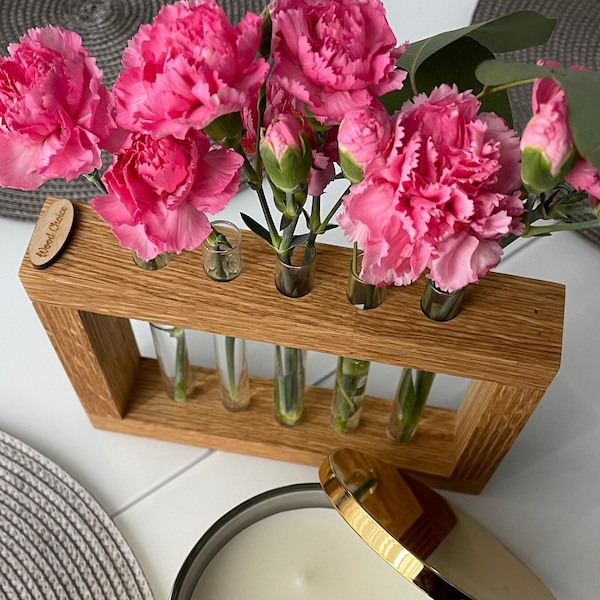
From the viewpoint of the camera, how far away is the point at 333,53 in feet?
0.98

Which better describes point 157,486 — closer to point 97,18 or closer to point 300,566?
point 300,566

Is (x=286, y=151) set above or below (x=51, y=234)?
above

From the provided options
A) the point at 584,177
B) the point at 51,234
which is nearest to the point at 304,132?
the point at 584,177

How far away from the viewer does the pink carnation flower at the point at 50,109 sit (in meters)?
0.33

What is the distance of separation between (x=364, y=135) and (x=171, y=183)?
90 millimetres

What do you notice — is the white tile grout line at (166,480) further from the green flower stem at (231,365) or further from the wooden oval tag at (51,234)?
the wooden oval tag at (51,234)

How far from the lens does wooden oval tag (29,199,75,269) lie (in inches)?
18.4

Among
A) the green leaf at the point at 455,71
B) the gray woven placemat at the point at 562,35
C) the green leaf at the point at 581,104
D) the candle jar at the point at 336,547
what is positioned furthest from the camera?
the gray woven placemat at the point at 562,35

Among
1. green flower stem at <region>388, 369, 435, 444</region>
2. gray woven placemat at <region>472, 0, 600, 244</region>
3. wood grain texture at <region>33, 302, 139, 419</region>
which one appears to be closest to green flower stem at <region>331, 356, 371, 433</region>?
green flower stem at <region>388, 369, 435, 444</region>

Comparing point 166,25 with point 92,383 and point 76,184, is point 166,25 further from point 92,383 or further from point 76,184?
point 76,184

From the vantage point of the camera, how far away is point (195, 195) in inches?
13.5

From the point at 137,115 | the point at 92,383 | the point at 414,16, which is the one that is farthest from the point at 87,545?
the point at 414,16

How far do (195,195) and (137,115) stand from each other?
53mm

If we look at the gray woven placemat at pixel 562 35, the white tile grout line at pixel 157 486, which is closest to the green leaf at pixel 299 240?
the white tile grout line at pixel 157 486
